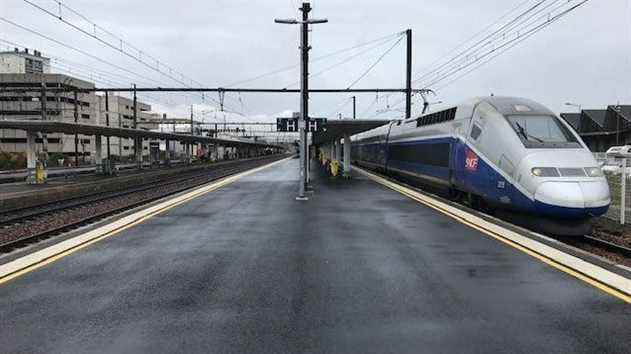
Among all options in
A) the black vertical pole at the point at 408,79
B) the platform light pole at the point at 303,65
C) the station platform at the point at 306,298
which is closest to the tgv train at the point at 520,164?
the station platform at the point at 306,298

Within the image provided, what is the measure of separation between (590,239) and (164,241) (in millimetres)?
9430

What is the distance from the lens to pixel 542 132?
13180 millimetres

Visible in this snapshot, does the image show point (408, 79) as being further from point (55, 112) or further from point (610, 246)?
point (55, 112)

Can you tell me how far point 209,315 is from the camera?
19.5ft

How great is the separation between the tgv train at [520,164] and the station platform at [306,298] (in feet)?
6.47

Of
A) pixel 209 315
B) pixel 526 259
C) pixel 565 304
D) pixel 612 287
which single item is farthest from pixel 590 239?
pixel 209 315

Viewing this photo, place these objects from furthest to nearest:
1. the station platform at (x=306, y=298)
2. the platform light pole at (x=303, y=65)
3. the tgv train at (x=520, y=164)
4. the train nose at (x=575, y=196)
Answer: the platform light pole at (x=303, y=65)
the tgv train at (x=520, y=164)
the train nose at (x=575, y=196)
the station platform at (x=306, y=298)

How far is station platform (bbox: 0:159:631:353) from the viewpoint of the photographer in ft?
16.9

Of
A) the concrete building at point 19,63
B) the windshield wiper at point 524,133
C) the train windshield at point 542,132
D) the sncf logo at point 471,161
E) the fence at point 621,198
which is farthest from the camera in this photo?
the concrete building at point 19,63

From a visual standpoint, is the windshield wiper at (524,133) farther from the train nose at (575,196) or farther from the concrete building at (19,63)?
the concrete building at (19,63)

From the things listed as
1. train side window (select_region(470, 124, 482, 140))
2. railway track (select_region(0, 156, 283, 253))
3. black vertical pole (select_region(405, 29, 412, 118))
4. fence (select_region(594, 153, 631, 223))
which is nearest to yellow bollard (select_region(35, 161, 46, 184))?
railway track (select_region(0, 156, 283, 253))

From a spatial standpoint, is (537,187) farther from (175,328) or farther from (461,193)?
(175,328)

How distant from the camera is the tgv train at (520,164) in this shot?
11.4 m

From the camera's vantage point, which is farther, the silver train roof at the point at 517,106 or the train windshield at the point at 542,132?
the silver train roof at the point at 517,106
